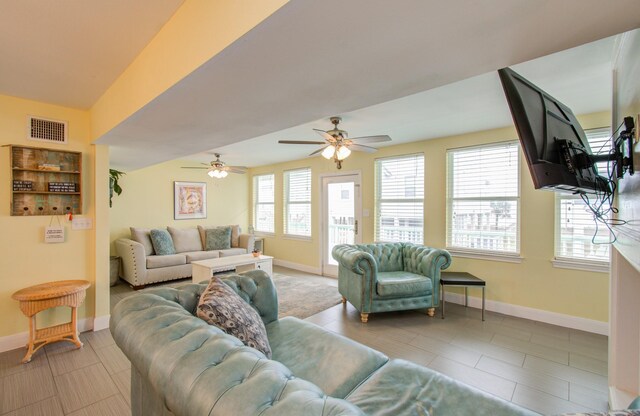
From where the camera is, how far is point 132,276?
4656mm

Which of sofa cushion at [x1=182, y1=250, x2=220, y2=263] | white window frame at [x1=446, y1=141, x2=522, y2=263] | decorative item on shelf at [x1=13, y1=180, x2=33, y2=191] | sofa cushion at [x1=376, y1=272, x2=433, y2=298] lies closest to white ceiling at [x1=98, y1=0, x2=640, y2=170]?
decorative item on shelf at [x1=13, y1=180, x2=33, y2=191]

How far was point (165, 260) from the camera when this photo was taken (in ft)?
16.2

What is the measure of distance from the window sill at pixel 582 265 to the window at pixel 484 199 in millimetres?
416

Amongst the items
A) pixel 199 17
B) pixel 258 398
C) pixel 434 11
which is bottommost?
pixel 258 398

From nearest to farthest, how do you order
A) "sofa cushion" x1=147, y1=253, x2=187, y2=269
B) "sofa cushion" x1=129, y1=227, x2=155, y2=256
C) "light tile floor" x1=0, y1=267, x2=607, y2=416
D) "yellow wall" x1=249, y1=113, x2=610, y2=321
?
"light tile floor" x1=0, y1=267, x2=607, y2=416
"yellow wall" x1=249, y1=113, x2=610, y2=321
"sofa cushion" x1=147, y1=253, x2=187, y2=269
"sofa cushion" x1=129, y1=227, x2=155, y2=256

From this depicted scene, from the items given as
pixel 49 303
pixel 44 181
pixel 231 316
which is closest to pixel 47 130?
pixel 44 181

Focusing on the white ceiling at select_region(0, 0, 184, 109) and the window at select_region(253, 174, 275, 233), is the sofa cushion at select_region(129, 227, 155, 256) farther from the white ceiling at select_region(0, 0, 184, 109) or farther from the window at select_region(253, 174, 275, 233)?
the white ceiling at select_region(0, 0, 184, 109)

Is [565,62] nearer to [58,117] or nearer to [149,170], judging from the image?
[58,117]

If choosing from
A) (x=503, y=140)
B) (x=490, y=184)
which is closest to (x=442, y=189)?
(x=490, y=184)

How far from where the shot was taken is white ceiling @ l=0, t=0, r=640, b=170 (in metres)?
1.01

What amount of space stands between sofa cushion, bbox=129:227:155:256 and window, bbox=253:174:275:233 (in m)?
2.56

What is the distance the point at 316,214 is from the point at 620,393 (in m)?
4.63

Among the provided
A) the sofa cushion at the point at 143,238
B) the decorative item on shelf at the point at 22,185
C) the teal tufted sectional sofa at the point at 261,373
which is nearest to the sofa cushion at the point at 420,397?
the teal tufted sectional sofa at the point at 261,373

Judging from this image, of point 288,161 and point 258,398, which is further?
point 288,161
